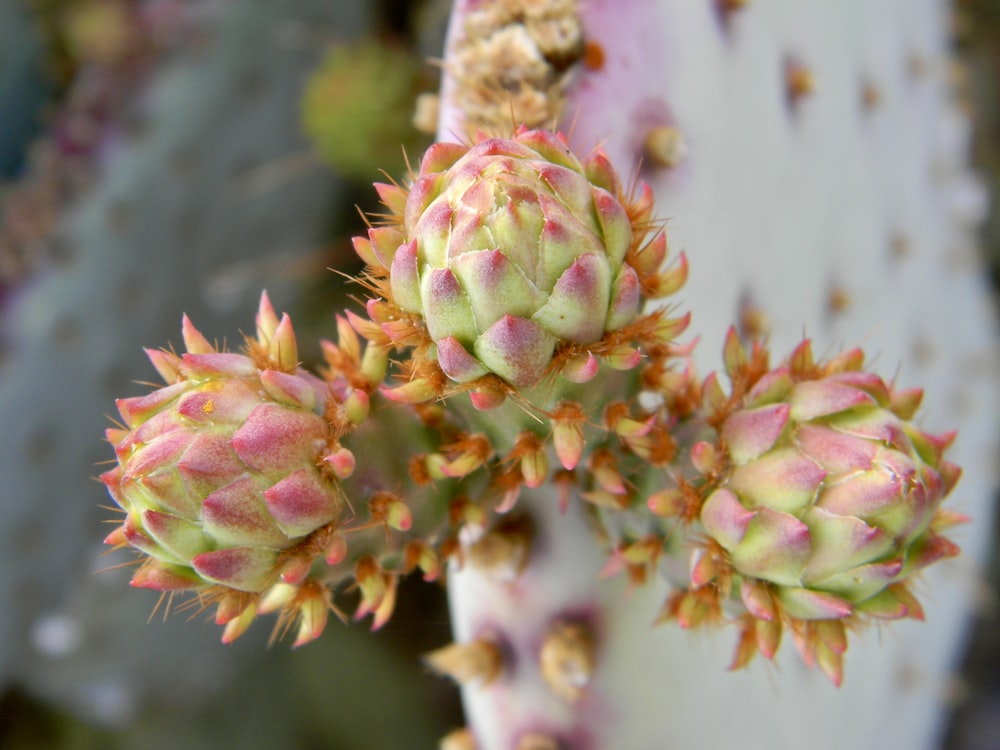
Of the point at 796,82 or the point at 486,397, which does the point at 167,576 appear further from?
the point at 796,82

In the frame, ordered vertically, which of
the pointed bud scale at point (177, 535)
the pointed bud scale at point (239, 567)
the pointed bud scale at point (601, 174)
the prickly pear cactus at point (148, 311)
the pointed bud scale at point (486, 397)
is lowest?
the prickly pear cactus at point (148, 311)

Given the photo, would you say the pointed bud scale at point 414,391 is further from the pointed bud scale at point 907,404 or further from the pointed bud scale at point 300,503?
the pointed bud scale at point 907,404

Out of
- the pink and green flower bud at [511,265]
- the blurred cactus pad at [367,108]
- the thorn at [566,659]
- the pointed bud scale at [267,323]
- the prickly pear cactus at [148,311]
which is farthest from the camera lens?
the prickly pear cactus at [148,311]

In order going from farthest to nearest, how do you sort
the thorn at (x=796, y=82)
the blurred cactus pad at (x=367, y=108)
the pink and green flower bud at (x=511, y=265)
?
the blurred cactus pad at (x=367, y=108) < the thorn at (x=796, y=82) < the pink and green flower bud at (x=511, y=265)

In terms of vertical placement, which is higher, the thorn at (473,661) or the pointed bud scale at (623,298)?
the pointed bud scale at (623,298)

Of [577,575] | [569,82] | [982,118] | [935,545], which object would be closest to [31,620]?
[577,575]

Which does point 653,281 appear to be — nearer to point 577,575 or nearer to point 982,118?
point 577,575

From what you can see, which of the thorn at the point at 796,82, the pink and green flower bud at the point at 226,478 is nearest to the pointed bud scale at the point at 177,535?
the pink and green flower bud at the point at 226,478

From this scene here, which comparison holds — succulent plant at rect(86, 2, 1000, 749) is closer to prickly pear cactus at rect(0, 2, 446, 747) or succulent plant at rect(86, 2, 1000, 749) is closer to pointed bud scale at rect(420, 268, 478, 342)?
pointed bud scale at rect(420, 268, 478, 342)

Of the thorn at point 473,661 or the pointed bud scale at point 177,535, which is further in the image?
the thorn at point 473,661

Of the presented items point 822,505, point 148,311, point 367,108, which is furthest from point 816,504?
point 148,311

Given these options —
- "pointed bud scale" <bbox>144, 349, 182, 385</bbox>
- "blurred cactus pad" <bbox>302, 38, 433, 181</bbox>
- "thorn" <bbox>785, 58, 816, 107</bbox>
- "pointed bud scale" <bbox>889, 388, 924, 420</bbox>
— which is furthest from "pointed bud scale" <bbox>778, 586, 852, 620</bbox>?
"blurred cactus pad" <bbox>302, 38, 433, 181</bbox>
